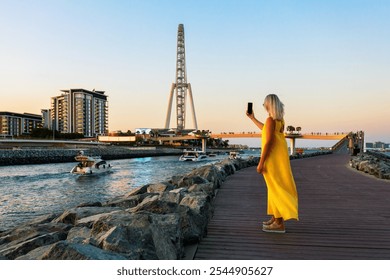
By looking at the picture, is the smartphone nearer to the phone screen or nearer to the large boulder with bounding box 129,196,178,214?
the phone screen

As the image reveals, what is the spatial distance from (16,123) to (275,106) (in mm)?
190074

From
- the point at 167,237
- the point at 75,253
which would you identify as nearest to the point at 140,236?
the point at 167,237

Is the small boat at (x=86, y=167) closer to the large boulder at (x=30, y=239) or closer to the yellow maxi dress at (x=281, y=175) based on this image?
the large boulder at (x=30, y=239)

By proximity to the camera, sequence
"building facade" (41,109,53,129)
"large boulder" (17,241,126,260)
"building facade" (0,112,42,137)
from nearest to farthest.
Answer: "large boulder" (17,241,126,260), "building facade" (0,112,42,137), "building facade" (41,109,53,129)

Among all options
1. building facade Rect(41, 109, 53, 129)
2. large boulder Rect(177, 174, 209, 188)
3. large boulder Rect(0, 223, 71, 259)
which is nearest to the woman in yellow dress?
large boulder Rect(0, 223, 71, 259)

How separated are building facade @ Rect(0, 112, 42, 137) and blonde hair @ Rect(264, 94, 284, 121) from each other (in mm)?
170293

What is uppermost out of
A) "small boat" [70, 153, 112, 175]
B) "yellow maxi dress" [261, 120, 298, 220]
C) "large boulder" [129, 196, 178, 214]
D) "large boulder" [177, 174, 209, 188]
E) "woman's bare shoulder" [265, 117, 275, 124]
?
"woman's bare shoulder" [265, 117, 275, 124]

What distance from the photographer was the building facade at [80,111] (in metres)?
178

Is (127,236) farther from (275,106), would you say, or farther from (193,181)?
(193,181)

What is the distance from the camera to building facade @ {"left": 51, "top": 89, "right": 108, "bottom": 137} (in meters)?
178

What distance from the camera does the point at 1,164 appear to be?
1650 inches

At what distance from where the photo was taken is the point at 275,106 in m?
4.43

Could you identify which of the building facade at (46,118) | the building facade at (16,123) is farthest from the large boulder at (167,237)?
the building facade at (46,118)
